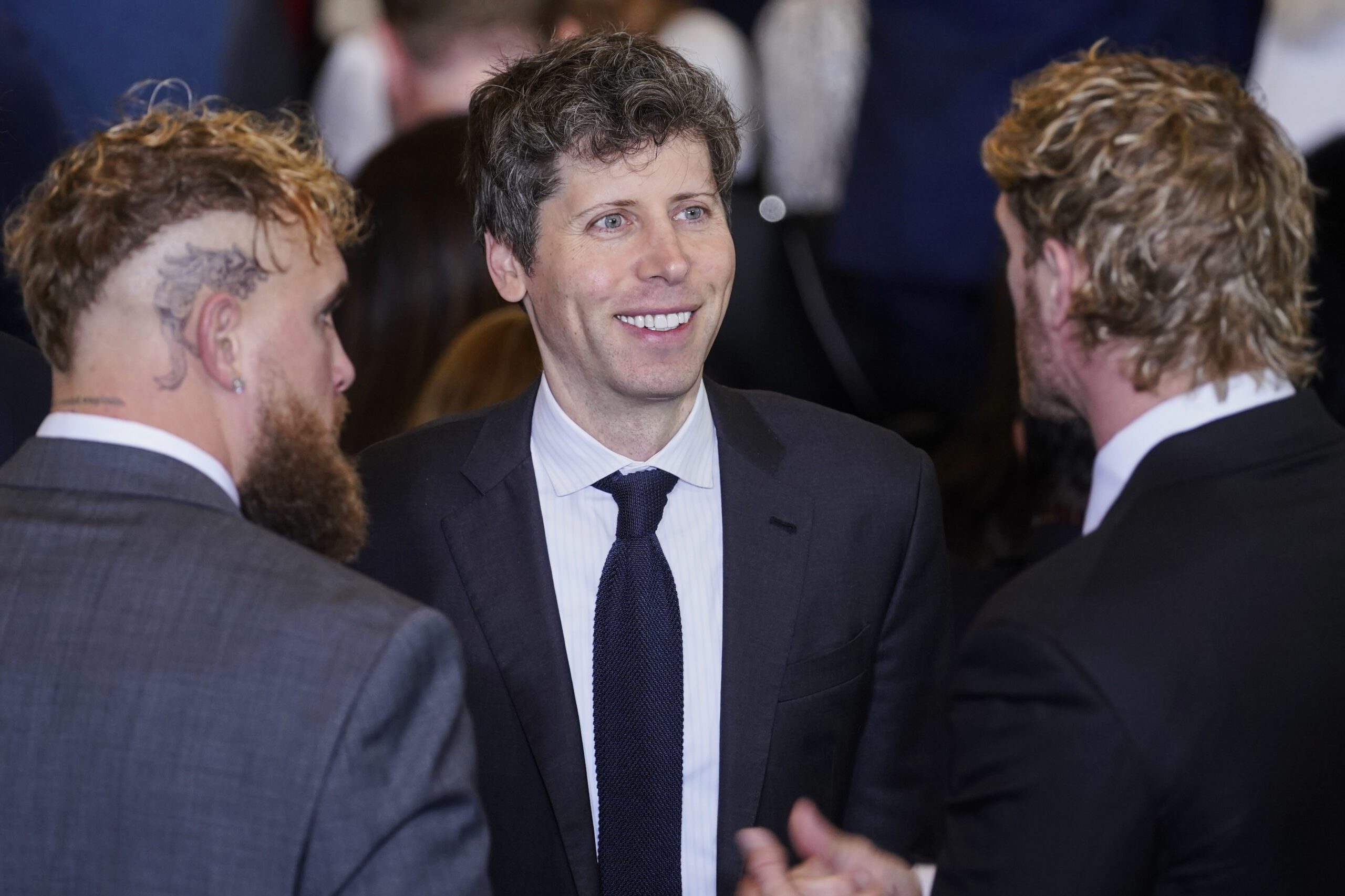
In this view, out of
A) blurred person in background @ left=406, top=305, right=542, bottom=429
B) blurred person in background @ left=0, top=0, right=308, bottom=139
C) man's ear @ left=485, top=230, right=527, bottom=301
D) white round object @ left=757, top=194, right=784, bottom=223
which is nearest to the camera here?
man's ear @ left=485, top=230, right=527, bottom=301

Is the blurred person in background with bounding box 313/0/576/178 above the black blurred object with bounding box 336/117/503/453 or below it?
above

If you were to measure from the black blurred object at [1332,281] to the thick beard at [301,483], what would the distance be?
2.30 m

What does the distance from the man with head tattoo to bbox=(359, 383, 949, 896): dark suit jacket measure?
457 millimetres

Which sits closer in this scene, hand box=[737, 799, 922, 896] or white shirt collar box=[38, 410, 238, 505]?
white shirt collar box=[38, 410, 238, 505]

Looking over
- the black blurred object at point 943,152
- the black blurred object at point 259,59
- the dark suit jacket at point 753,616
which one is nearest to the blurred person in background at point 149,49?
the black blurred object at point 259,59

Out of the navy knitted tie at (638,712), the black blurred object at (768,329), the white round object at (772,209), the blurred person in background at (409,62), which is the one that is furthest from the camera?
the blurred person in background at (409,62)

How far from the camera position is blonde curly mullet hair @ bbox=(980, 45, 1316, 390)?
5.35ft

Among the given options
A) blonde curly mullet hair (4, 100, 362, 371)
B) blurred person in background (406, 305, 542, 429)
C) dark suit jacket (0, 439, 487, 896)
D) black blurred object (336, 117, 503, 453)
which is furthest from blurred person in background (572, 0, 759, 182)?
dark suit jacket (0, 439, 487, 896)

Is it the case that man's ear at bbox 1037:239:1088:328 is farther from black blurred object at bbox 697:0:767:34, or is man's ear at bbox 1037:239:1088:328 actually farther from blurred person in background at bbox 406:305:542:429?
black blurred object at bbox 697:0:767:34

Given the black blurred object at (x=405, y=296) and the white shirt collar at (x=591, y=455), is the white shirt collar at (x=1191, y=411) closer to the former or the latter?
the white shirt collar at (x=591, y=455)

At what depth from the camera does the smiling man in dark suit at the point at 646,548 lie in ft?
6.86

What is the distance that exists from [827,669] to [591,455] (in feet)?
1.55

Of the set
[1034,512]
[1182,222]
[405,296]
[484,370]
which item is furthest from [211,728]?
[405,296]

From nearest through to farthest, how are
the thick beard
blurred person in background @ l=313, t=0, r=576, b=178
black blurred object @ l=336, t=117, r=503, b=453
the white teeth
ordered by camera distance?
1. the thick beard
2. the white teeth
3. black blurred object @ l=336, t=117, r=503, b=453
4. blurred person in background @ l=313, t=0, r=576, b=178
